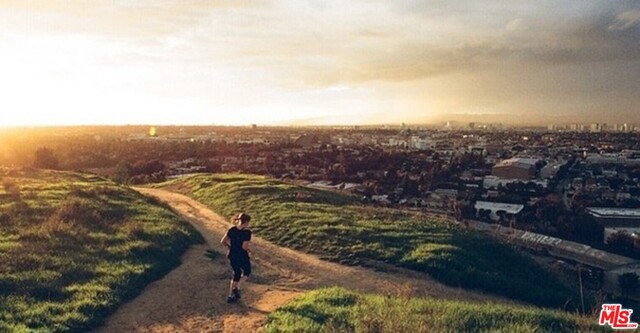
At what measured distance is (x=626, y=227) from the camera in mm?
30391

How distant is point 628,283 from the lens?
711 inches

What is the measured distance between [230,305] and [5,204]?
1056cm

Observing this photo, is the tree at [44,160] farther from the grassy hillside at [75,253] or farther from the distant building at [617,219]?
the distant building at [617,219]

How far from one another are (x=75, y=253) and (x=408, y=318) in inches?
299

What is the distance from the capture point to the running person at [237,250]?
877 cm

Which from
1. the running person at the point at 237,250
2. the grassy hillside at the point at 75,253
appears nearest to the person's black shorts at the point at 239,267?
the running person at the point at 237,250

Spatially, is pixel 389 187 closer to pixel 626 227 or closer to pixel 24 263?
pixel 626 227

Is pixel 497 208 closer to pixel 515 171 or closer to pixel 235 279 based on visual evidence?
pixel 515 171

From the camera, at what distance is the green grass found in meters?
6.55

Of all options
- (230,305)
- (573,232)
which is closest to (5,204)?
(230,305)

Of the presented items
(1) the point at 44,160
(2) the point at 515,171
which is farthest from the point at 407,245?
(2) the point at 515,171

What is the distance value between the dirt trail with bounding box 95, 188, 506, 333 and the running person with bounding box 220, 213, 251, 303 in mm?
272

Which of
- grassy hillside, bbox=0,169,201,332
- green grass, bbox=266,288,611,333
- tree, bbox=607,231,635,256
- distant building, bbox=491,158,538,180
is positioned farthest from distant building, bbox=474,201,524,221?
green grass, bbox=266,288,611,333

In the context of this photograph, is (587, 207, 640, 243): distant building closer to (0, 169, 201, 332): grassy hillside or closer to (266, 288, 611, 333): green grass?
(266, 288, 611, 333): green grass
